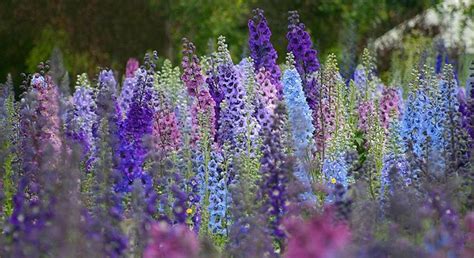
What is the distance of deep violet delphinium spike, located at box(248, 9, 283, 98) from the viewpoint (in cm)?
798

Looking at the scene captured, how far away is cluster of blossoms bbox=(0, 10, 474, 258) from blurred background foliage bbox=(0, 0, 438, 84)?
7770 millimetres

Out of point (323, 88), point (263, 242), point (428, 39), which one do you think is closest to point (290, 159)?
point (263, 242)

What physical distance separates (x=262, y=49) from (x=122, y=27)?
9.93 metres

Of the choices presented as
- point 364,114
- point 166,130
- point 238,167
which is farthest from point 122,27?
point 238,167

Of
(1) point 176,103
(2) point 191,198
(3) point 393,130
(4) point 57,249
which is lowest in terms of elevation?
(4) point 57,249

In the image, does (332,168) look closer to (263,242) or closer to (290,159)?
(290,159)

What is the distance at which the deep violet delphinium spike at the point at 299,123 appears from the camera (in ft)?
20.4

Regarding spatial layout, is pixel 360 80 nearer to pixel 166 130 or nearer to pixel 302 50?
pixel 302 50

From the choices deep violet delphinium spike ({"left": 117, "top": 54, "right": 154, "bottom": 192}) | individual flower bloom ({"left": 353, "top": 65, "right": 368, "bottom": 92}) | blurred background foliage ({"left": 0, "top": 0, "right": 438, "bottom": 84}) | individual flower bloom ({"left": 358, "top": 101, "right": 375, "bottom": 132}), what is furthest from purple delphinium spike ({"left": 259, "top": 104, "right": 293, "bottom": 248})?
blurred background foliage ({"left": 0, "top": 0, "right": 438, "bottom": 84})

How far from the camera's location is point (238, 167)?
5.69 meters

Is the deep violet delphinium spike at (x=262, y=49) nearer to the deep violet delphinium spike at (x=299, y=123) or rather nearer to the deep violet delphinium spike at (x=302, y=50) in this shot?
the deep violet delphinium spike at (x=302, y=50)

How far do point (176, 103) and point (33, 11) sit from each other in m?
10.00

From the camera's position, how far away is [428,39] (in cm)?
1708

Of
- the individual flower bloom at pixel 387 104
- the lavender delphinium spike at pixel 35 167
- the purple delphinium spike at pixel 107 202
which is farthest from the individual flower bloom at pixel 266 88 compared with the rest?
the individual flower bloom at pixel 387 104
